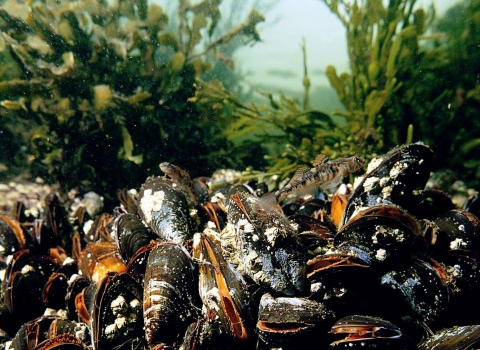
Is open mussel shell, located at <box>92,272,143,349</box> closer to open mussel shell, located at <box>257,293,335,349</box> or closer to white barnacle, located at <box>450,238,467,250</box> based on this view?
open mussel shell, located at <box>257,293,335,349</box>

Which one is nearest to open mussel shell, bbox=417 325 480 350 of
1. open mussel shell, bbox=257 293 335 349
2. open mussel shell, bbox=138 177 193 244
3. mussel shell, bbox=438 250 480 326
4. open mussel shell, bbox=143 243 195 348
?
mussel shell, bbox=438 250 480 326

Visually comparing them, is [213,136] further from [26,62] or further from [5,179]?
[5,179]

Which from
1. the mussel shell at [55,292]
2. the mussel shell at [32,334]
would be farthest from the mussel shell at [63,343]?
the mussel shell at [55,292]

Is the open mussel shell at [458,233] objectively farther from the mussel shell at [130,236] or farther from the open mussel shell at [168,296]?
the mussel shell at [130,236]

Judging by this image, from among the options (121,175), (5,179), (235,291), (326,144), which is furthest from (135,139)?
(235,291)

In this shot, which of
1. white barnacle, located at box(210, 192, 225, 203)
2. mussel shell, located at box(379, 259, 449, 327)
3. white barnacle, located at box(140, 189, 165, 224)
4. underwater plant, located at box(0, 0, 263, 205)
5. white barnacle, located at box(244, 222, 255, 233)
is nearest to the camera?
mussel shell, located at box(379, 259, 449, 327)

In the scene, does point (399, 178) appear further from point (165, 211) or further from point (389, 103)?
point (389, 103)

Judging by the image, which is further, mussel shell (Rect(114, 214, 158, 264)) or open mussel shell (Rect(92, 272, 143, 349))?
mussel shell (Rect(114, 214, 158, 264))
